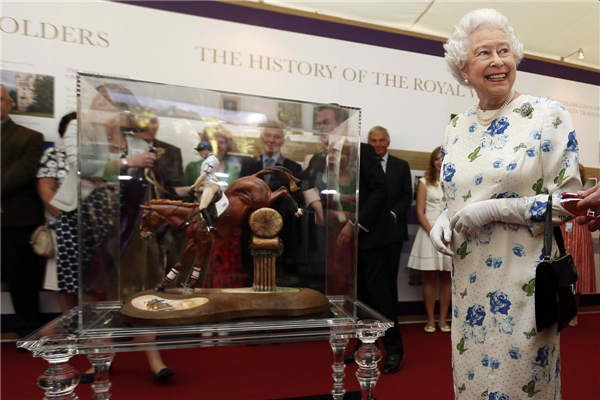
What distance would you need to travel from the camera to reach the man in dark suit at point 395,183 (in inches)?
134

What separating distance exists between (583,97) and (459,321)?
5022 millimetres

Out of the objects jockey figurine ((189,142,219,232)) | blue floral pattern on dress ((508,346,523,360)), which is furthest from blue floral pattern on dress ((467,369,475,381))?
jockey figurine ((189,142,219,232))

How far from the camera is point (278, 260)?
1.79 meters

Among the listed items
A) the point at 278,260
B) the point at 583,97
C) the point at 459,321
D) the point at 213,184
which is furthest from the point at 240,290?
the point at 583,97

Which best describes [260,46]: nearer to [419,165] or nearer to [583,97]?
[419,165]

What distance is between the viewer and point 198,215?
5.54 feet

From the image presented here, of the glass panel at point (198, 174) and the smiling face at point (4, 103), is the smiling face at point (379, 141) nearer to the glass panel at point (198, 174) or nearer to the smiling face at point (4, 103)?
the glass panel at point (198, 174)

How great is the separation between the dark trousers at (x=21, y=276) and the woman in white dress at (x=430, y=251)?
341 cm

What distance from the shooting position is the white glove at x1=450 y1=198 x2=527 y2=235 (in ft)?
3.80

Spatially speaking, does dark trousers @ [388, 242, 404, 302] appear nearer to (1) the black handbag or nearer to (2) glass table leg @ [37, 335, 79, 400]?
Result: (1) the black handbag

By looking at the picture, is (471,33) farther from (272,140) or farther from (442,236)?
(272,140)

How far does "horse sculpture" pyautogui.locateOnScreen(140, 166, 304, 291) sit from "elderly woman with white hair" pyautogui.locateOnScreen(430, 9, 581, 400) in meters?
0.84

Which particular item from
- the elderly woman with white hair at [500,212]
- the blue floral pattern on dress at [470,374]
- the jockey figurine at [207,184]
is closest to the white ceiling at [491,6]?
the jockey figurine at [207,184]

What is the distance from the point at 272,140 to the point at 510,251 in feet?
3.75
